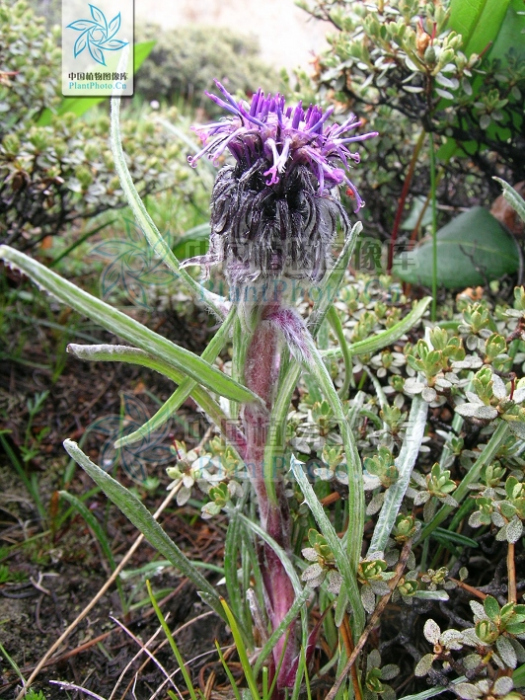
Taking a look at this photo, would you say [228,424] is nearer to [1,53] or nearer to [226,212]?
[226,212]

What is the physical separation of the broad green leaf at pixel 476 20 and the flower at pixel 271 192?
26.7 inches

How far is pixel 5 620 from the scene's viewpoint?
3.81ft

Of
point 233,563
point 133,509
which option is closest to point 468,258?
point 233,563

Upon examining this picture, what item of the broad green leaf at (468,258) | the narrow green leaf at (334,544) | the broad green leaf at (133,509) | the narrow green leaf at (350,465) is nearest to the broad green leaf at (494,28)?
the broad green leaf at (468,258)

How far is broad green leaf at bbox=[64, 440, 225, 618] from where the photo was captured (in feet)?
2.63

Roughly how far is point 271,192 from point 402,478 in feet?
1.64

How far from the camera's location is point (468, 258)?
154 centimetres

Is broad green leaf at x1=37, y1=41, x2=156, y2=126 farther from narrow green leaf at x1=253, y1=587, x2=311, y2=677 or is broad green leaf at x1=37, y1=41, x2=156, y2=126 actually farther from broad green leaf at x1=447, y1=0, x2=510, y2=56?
narrow green leaf at x1=253, y1=587, x2=311, y2=677

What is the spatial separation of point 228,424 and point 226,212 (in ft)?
1.14

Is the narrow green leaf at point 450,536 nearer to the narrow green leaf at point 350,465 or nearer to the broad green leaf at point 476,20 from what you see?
the narrow green leaf at point 350,465

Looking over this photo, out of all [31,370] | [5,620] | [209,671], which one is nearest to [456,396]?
[209,671]

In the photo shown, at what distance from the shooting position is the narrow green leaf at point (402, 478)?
2.89 feet

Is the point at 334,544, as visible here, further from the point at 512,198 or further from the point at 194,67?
the point at 194,67

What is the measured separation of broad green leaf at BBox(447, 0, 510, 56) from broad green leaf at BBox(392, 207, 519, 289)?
452 millimetres
